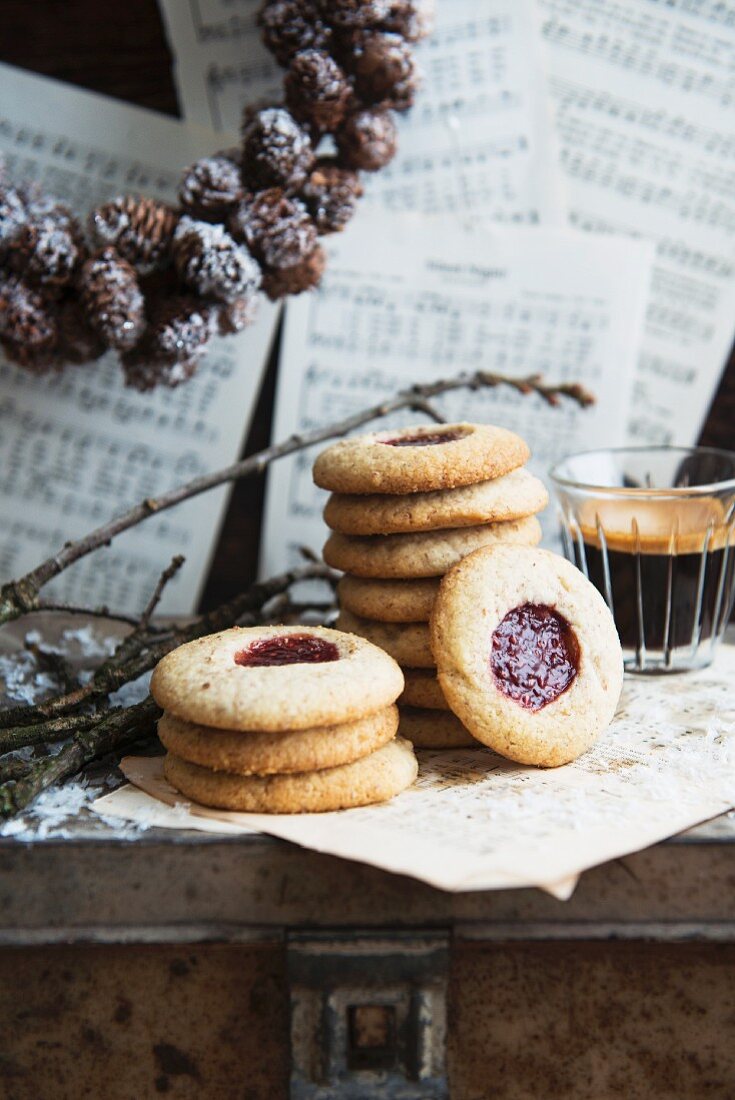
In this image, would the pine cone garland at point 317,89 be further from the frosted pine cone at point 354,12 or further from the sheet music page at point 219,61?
the sheet music page at point 219,61

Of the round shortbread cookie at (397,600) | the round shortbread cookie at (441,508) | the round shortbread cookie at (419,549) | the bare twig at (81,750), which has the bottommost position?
the bare twig at (81,750)

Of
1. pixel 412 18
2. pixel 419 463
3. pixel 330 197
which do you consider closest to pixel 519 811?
pixel 419 463

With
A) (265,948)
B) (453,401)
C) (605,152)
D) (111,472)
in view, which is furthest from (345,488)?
(605,152)

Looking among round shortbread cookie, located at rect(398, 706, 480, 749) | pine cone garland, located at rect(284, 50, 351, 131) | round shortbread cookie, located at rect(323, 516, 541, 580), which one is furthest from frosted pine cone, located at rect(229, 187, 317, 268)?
round shortbread cookie, located at rect(398, 706, 480, 749)

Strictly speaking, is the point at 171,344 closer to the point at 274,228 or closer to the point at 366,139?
the point at 274,228

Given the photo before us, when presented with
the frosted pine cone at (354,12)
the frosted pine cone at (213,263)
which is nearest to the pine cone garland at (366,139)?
the frosted pine cone at (354,12)

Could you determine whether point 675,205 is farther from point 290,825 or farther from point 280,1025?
point 280,1025

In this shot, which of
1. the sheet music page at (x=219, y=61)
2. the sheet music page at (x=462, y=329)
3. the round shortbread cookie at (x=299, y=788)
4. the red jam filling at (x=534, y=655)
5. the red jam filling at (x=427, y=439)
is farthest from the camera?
the sheet music page at (x=462, y=329)
